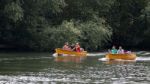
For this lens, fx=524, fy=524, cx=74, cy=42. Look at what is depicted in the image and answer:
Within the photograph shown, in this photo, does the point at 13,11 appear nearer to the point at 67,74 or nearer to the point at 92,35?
the point at 92,35

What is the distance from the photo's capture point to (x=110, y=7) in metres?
82.8

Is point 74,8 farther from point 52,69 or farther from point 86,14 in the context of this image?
point 52,69

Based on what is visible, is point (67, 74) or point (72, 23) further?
point (72, 23)

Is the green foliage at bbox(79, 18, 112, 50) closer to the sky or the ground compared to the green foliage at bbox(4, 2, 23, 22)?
closer to the ground

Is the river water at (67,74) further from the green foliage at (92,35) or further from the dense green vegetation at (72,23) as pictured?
the green foliage at (92,35)

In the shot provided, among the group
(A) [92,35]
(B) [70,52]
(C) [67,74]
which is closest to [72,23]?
(A) [92,35]

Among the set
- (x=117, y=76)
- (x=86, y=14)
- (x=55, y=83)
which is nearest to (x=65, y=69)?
(x=117, y=76)

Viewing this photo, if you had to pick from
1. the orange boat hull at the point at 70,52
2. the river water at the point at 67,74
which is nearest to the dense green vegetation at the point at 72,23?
the orange boat hull at the point at 70,52

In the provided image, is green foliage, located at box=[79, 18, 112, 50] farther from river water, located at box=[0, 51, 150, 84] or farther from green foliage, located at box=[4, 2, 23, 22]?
river water, located at box=[0, 51, 150, 84]

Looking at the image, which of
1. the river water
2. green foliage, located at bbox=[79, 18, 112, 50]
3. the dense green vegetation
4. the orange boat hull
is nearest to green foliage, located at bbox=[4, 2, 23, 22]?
the dense green vegetation

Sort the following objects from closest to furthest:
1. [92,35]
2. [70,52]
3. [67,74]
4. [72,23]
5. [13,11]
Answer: [67,74], [70,52], [13,11], [72,23], [92,35]

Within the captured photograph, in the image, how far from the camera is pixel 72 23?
7194 centimetres

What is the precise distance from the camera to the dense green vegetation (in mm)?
70375

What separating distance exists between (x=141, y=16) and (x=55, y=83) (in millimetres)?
48330
